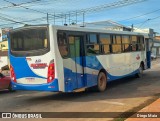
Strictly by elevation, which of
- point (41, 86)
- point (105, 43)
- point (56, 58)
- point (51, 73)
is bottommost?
point (41, 86)

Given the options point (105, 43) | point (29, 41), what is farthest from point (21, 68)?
point (105, 43)

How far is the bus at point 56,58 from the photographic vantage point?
1358 centimetres

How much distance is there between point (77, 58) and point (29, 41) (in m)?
2.11

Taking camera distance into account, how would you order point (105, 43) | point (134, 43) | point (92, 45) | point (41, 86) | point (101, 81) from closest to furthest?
point (41, 86) < point (92, 45) < point (101, 81) < point (105, 43) < point (134, 43)

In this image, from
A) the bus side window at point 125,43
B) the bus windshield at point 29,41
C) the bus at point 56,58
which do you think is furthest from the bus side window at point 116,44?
the bus windshield at point 29,41

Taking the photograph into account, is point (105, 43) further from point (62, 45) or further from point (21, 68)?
point (21, 68)

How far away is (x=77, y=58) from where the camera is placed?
587 inches

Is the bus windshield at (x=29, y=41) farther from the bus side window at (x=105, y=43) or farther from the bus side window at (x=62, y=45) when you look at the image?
the bus side window at (x=105, y=43)

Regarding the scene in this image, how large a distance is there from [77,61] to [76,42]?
32.9 inches

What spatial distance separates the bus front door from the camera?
14578 millimetres

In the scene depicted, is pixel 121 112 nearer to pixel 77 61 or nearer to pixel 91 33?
pixel 77 61

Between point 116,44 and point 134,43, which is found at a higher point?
point 116,44

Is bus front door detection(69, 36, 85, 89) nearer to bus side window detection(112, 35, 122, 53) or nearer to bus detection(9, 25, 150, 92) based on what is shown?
bus detection(9, 25, 150, 92)

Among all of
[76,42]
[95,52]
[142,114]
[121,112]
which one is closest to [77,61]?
[76,42]
